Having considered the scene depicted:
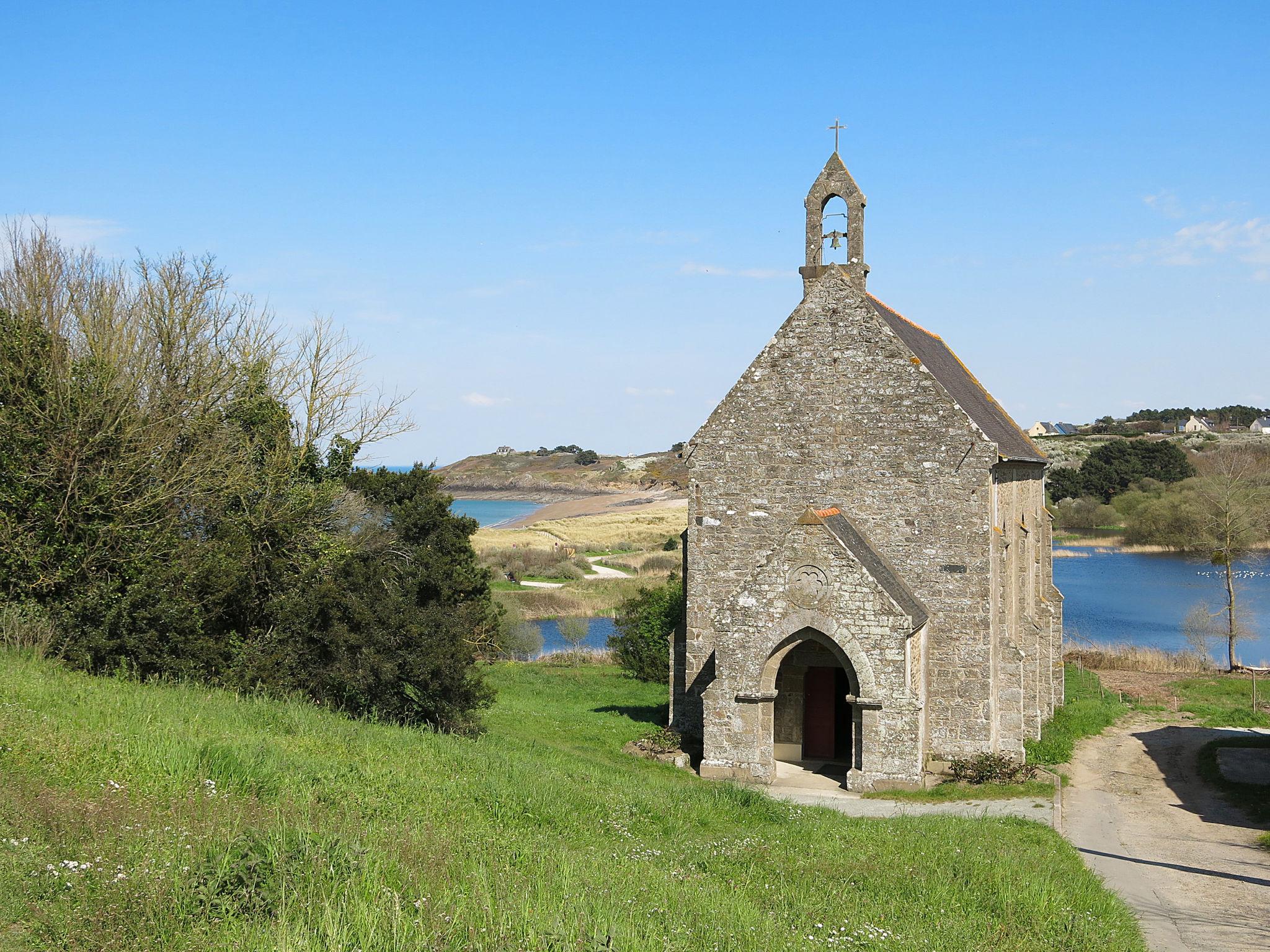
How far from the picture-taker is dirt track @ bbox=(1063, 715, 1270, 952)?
1107cm

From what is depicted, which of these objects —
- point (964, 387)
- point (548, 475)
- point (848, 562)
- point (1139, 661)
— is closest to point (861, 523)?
point (848, 562)

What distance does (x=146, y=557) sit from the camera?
17016mm

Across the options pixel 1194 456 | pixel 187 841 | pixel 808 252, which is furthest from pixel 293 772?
pixel 1194 456

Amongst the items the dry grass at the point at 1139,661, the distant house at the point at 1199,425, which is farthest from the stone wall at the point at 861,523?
the distant house at the point at 1199,425

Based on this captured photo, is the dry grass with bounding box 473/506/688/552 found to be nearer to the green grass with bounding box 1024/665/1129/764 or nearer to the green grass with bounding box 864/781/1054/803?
the green grass with bounding box 1024/665/1129/764

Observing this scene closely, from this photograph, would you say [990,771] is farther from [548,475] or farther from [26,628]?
[548,475]

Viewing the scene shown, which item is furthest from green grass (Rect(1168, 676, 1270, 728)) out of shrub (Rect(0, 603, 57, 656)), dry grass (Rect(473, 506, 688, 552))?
dry grass (Rect(473, 506, 688, 552))

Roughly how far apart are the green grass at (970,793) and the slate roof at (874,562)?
269 centimetres

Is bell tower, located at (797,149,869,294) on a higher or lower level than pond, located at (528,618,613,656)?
higher

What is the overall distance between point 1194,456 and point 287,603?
9271 centimetres

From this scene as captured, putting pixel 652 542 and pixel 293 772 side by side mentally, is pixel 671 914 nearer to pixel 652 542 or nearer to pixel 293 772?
pixel 293 772

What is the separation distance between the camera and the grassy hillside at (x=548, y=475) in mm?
139875

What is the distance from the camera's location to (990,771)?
17.5 meters

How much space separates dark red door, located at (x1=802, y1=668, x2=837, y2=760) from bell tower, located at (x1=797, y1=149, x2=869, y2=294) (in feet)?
25.8
